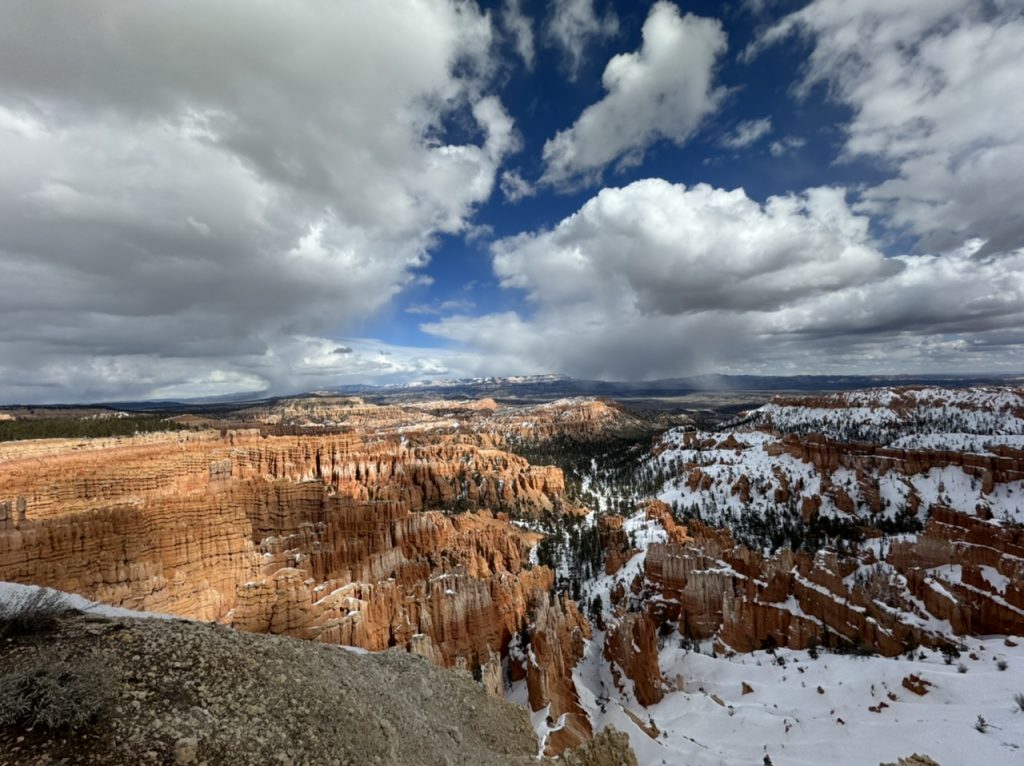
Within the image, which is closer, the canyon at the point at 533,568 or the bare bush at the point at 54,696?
the bare bush at the point at 54,696

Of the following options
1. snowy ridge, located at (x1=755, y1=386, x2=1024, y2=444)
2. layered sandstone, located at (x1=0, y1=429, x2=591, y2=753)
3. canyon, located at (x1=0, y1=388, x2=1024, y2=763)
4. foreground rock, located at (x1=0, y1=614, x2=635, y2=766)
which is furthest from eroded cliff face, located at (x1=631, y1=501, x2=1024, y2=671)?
snowy ridge, located at (x1=755, y1=386, x2=1024, y2=444)

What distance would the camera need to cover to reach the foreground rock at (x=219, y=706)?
584cm

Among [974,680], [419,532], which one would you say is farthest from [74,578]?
[974,680]

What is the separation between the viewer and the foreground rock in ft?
19.2

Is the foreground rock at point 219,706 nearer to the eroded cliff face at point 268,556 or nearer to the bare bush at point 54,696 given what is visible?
the bare bush at point 54,696

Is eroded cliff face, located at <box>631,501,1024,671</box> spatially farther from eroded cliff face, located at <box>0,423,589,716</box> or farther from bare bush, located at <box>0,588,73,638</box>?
bare bush, located at <box>0,588,73,638</box>

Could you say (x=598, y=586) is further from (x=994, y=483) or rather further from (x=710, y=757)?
(x=994, y=483)

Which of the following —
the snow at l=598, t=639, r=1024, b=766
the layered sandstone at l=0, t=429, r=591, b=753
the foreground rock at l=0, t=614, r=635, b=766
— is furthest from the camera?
the layered sandstone at l=0, t=429, r=591, b=753

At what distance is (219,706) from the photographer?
7.15 metres

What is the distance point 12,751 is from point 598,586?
48901mm

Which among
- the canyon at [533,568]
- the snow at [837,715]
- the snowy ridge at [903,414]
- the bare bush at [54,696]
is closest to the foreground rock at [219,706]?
the bare bush at [54,696]

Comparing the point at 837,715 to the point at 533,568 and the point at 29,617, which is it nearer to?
the point at 533,568

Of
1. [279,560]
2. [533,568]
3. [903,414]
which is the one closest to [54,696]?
[279,560]

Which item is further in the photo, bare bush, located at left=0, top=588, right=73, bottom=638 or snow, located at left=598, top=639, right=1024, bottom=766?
snow, located at left=598, top=639, right=1024, bottom=766
